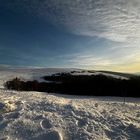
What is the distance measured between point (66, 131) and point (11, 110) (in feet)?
8.09

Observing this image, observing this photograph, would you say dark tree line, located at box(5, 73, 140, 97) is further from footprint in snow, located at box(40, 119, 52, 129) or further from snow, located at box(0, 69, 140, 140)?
footprint in snow, located at box(40, 119, 52, 129)

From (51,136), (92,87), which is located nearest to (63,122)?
(51,136)

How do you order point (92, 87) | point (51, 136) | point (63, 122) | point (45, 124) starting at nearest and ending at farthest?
point (51, 136)
point (45, 124)
point (63, 122)
point (92, 87)

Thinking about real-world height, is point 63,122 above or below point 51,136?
above

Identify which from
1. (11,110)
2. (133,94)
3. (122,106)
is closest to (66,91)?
(133,94)

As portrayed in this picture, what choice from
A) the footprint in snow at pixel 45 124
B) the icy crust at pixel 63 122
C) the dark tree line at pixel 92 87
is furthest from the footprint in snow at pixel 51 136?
the dark tree line at pixel 92 87

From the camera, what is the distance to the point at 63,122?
8508 mm

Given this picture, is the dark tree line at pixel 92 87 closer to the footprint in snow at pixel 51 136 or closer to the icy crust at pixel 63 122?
the icy crust at pixel 63 122

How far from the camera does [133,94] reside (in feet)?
65.0

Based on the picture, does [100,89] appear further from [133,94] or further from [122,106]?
[122,106]

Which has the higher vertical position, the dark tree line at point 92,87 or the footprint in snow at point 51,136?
the dark tree line at point 92,87

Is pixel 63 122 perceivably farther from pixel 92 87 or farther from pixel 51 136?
pixel 92 87

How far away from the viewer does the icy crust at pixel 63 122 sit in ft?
25.1

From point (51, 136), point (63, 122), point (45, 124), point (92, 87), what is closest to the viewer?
point (51, 136)
